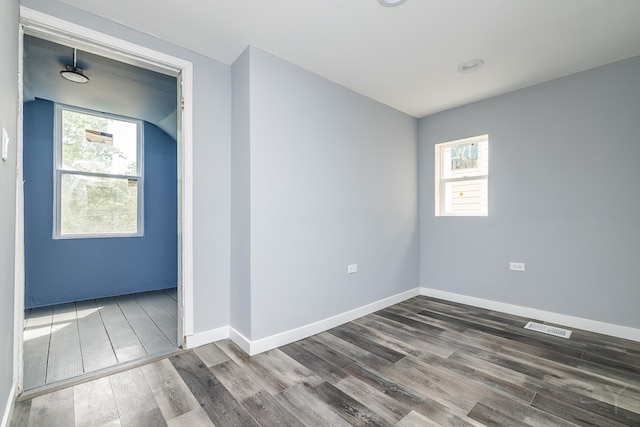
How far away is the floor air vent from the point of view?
9.11 ft

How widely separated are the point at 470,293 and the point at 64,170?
18.5 feet

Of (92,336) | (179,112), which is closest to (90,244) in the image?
(92,336)

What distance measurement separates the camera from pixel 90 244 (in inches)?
156

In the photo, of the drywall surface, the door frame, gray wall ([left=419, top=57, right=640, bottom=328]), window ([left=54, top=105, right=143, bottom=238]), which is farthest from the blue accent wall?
gray wall ([left=419, top=57, right=640, bottom=328])

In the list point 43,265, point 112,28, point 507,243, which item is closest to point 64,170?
point 43,265

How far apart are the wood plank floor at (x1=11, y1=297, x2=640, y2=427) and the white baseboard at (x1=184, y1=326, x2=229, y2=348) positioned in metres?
0.07

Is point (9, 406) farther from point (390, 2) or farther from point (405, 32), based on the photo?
point (405, 32)

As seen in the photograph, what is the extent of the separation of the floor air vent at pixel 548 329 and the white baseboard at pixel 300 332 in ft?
4.93

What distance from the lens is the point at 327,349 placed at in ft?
8.22

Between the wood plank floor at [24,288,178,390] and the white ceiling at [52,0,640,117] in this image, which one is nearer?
the white ceiling at [52,0,640,117]

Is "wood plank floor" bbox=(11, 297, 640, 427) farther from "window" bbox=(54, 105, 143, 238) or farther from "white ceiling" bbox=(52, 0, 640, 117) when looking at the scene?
"window" bbox=(54, 105, 143, 238)

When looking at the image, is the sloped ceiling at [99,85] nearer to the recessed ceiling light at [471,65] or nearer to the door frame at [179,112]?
the door frame at [179,112]

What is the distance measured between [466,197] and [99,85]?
471cm

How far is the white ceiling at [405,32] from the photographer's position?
1989 millimetres
